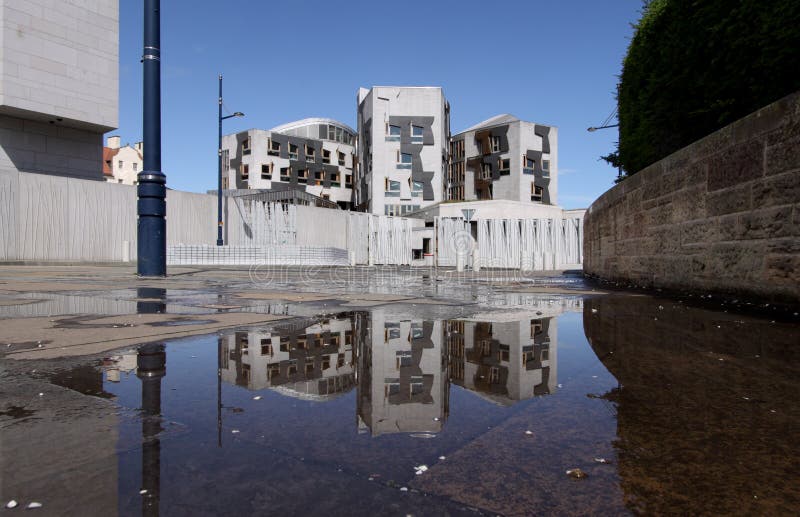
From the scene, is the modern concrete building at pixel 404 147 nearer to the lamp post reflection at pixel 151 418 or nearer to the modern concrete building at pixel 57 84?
the modern concrete building at pixel 57 84

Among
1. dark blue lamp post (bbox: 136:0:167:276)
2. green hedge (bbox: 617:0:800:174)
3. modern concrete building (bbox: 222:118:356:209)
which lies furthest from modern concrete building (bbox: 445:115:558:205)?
dark blue lamp post (bbox: 136:0:167:276)

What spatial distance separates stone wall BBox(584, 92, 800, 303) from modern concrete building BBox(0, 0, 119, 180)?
85.3ft

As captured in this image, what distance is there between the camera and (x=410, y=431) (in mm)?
1523

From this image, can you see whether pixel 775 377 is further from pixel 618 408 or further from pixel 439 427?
pixel 439 427

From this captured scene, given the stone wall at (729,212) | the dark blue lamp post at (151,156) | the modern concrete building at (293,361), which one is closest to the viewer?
the modern concrete building at (293,361)

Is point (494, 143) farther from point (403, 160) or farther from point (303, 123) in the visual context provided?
point (303, 123)

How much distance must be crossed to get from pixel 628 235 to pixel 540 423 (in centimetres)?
768

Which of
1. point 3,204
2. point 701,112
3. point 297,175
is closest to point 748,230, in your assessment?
point 701,112

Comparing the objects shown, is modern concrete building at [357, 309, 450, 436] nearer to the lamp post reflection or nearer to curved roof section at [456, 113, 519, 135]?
the lamp post reflection

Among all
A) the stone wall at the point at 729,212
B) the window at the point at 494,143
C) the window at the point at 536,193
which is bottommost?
the stone wall at the point at 729,212

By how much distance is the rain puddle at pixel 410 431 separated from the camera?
3.57ft

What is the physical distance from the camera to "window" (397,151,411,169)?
49.4 meters

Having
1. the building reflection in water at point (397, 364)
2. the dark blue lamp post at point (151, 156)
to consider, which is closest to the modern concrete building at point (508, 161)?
the dark blue lamp post at point (151, 156)

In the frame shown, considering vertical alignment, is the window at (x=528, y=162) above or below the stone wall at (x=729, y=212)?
above
